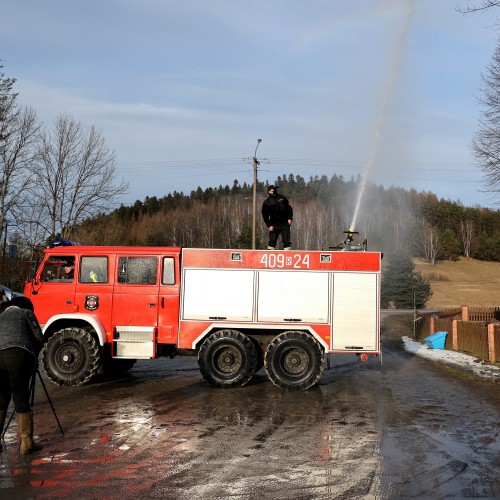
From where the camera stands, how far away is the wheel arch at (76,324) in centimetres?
1150

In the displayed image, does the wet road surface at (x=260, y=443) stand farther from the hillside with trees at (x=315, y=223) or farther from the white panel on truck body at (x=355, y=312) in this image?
the hillside with trees at (x=315, y=223)

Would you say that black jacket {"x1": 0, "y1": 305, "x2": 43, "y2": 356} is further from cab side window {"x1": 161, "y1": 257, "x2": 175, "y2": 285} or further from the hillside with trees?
the hillside with trees

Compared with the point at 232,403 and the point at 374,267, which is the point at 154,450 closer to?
the point at 232,403

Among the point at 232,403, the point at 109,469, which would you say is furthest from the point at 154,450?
the point at 232,403

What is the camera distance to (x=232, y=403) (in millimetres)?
10055

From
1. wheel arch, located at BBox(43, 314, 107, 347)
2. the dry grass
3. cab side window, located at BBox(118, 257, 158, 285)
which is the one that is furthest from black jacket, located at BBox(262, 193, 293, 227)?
the dry grass

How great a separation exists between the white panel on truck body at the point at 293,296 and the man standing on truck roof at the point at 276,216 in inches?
56.5

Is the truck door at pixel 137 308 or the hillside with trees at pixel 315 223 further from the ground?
the hillside with trees at pixel 315 223

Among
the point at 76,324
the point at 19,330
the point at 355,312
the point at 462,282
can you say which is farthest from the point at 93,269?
the point at 462,282

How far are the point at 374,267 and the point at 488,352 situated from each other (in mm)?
6037

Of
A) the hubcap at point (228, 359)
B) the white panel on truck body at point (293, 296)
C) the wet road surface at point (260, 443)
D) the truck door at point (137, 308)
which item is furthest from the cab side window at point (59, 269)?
the white panel on truck body at point (293, 296)

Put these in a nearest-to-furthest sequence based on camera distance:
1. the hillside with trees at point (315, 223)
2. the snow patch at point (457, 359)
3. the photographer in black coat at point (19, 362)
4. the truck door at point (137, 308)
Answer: the photographer in black coat at point (19, 362) < the truck door at point (137, 308) < the snow patch at point (457, 359) < the hillside with trees at point (315, 223)

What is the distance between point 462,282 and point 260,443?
74.9 m

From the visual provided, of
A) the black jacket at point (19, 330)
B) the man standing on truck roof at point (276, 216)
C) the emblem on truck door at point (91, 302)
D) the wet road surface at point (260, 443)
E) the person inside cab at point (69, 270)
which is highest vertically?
the man standing on truck roof at point (276, 216)
